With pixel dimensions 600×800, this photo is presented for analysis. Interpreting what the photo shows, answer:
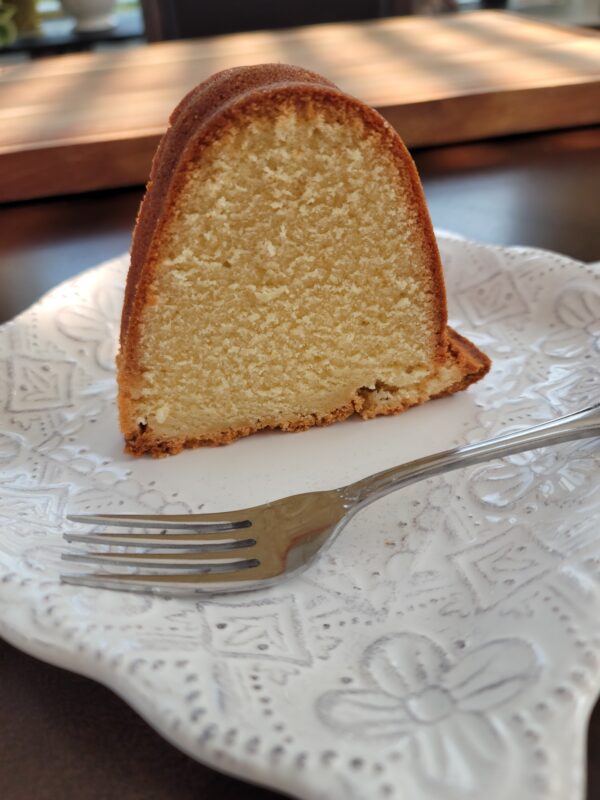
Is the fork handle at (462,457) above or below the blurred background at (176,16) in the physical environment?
below

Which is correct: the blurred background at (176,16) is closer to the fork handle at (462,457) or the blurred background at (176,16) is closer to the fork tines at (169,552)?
the fork handle at (462,457)

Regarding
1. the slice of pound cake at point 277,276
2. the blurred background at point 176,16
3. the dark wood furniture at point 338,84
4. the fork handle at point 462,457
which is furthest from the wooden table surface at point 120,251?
the blurred background at point 176,16

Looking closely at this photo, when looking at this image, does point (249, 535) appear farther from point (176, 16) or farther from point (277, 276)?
point (176, 16)

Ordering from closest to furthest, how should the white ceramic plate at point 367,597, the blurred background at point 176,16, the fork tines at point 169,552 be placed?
the white ceramic plate at point 367,597 < the fork tines at point 169,552 < the blurred background at point 176,16

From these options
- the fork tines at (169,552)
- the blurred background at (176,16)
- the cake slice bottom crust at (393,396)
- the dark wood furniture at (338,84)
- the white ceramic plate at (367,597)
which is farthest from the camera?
the blurred background at (176,16)

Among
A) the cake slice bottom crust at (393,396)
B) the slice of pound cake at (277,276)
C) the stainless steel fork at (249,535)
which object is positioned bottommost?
the cake slice bottom crust at (393,396)

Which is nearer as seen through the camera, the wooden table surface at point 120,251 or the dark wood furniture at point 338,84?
the wooden table surface at point 120,251
